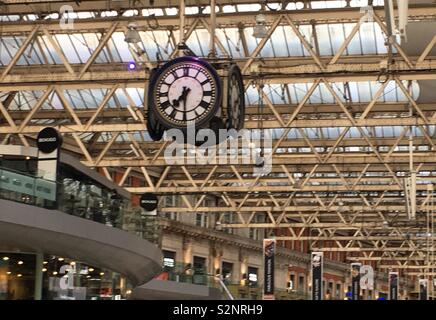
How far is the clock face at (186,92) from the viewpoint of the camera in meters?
11.9

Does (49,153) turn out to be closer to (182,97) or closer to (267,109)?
(182,97)

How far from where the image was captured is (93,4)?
78.1 feet

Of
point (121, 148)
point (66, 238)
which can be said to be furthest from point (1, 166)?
point (121, 148)

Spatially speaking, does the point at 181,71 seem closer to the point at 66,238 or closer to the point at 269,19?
the point at 66,238

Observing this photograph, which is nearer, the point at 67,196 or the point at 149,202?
the point at 67,196

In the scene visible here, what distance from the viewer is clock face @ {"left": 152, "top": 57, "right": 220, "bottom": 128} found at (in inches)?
469

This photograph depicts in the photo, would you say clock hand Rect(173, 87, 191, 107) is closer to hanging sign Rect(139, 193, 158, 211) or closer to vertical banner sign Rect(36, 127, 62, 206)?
vertical banner sign Rect(36, 127, 62, 206)

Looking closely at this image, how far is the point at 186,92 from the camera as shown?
39.4ft

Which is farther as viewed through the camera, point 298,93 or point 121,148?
point 121,148

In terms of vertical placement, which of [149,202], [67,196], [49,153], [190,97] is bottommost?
[67,196]

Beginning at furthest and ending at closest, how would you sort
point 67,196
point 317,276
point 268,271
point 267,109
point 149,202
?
point 317,276 < point 268,271 < point 149,202 < point 267,109 < point 67,196

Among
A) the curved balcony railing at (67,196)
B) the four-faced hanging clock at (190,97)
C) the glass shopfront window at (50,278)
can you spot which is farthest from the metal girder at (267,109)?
the glass shopfront window at (50,278)

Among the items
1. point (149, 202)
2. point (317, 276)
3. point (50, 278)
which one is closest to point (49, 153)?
point (50, 278)
